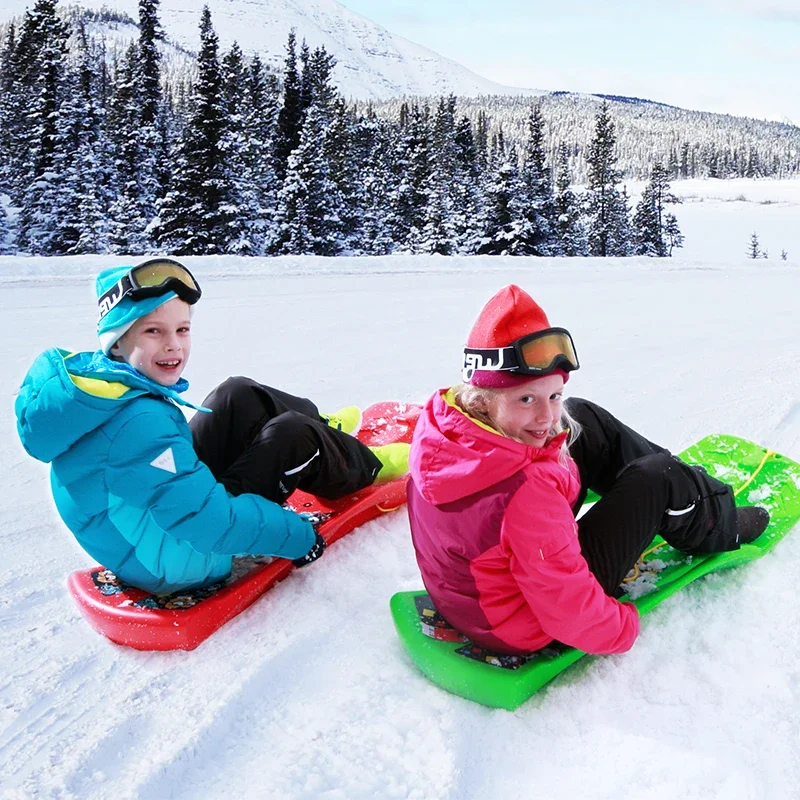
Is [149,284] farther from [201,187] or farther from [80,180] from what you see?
[80,180]

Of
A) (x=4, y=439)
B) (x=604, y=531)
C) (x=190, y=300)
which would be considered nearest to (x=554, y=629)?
(x=604, y=531)

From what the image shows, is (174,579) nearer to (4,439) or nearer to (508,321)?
(508,321)

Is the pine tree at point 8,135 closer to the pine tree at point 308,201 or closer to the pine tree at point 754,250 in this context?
the pine tree at point 308,201

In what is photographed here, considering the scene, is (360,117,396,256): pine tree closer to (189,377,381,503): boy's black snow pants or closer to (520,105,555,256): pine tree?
(520,105,555,256): pine tree

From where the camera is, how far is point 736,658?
→ 90.7 inches

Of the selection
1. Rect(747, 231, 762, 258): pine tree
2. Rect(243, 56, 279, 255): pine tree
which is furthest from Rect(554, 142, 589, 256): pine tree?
Rect(747, 231, 762, 258): pine tree

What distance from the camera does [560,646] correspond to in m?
2.25

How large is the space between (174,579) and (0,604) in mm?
728

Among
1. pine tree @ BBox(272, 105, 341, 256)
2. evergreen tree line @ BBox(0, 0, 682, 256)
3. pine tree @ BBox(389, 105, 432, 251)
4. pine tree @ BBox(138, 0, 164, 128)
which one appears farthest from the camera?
pine tree @ BBox(389, 105, 432, 251)

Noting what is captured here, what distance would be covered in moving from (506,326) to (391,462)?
151 centimetres

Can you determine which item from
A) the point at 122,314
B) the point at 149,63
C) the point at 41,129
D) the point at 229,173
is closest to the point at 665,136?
the point at 149,63

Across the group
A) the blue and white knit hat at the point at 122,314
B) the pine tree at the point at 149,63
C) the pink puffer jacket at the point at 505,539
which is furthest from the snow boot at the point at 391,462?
the pine tree at the point at 149,63

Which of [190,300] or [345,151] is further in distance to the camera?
[345,151]

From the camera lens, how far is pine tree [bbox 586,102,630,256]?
38.3 meters
